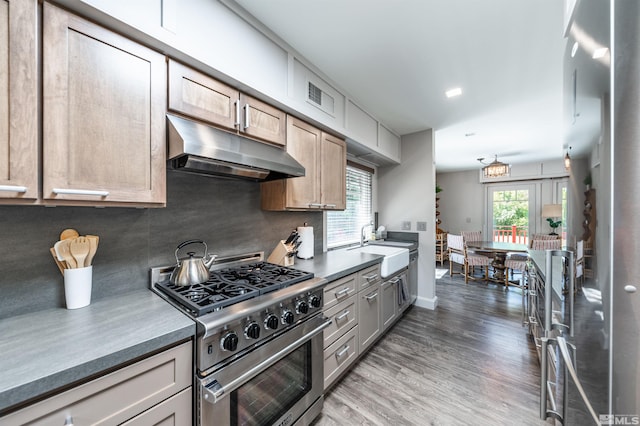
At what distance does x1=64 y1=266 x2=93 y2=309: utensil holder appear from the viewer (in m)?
1.06

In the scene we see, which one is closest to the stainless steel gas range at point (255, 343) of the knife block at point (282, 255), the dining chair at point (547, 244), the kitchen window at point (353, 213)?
the knife block at point (282, 255)

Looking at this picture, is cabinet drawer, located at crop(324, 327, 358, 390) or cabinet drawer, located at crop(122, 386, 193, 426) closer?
cabinet drawer, located at crop(122, 386, 193, 426)

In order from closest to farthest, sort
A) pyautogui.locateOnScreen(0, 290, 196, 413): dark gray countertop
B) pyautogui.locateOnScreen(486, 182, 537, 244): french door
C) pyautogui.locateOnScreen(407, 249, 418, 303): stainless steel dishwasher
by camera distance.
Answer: pyautogui.locateOnScreen(0, 290, 196, 413): dark gray countertop < pyautogui.locateOnScreen(407, 249, 418, 303): stainless steel dishwasher < pyautogui.locateOnScreen(486, 182, 537, 244): french door

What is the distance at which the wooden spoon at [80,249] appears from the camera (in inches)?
42.1

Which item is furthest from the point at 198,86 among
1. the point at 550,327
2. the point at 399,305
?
the point at 399,305

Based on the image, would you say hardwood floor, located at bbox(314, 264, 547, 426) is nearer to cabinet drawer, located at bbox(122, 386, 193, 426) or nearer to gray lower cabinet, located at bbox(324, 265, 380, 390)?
gray lower cabinet, located at bbox(324, 265, 380, 390)

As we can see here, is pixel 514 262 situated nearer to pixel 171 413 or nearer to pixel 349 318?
pixel 349 318

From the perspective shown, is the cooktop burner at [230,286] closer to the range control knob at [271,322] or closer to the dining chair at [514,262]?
the range control knob at [271,322]

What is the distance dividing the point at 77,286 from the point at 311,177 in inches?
61.7

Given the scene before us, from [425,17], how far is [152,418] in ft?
7.98

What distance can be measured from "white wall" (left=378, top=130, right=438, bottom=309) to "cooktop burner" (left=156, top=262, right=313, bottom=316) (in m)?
2.39

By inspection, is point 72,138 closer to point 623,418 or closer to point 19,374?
point 19,374

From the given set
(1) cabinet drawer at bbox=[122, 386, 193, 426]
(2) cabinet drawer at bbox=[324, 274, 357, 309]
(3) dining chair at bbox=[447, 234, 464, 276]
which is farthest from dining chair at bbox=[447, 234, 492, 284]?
(1) cabinet drawer at bbox=[122, 386, 193, 426]

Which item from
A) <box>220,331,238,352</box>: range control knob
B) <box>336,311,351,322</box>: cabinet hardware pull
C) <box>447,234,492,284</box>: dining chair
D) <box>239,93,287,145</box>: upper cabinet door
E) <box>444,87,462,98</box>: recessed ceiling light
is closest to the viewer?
<box>220,331,238,352</box>: range control knob
